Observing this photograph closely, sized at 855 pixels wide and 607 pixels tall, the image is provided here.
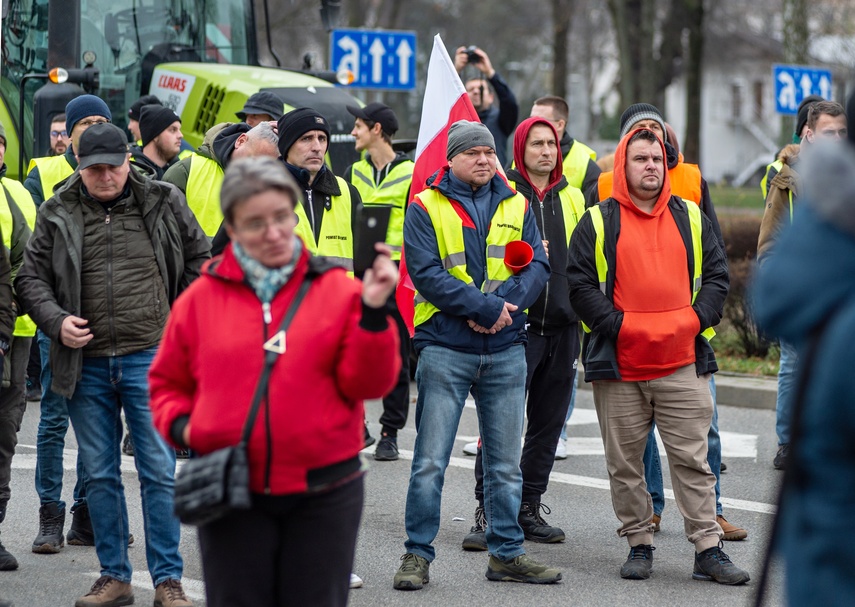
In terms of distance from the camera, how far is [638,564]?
5.95 meters

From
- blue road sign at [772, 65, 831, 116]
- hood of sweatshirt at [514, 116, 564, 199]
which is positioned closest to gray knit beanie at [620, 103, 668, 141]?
hood of sweatshirt at [514, 116, 564, 199]

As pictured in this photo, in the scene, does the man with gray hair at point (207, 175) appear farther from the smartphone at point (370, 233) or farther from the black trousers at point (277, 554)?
the black trousers at point (277, 554)

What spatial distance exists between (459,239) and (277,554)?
2.35 meters

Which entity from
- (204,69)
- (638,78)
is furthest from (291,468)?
(638,78)

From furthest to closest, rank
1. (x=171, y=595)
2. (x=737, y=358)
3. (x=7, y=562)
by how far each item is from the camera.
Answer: (x=737, y=358), (x=7, y=562), (x=171, y=595)

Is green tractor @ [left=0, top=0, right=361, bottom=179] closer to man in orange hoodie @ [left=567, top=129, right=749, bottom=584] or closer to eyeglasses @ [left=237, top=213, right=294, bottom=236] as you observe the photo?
man in orange hoodie @ [left=567, top=129, right=749, bottom=584]

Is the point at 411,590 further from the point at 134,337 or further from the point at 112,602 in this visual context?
the point at 134,337

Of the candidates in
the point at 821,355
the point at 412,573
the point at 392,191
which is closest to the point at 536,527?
the point at 412,573

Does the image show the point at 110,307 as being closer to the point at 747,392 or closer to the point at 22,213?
the point at 22,213

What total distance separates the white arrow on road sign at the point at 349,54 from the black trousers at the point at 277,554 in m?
12.2

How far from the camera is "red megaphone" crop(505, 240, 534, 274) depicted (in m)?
5.75

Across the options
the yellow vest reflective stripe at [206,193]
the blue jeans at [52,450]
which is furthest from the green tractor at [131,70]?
the blue jeans at [52,450]

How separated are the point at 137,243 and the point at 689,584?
274 centimetres

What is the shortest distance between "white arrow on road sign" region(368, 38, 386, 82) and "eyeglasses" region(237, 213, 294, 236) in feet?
40.4
